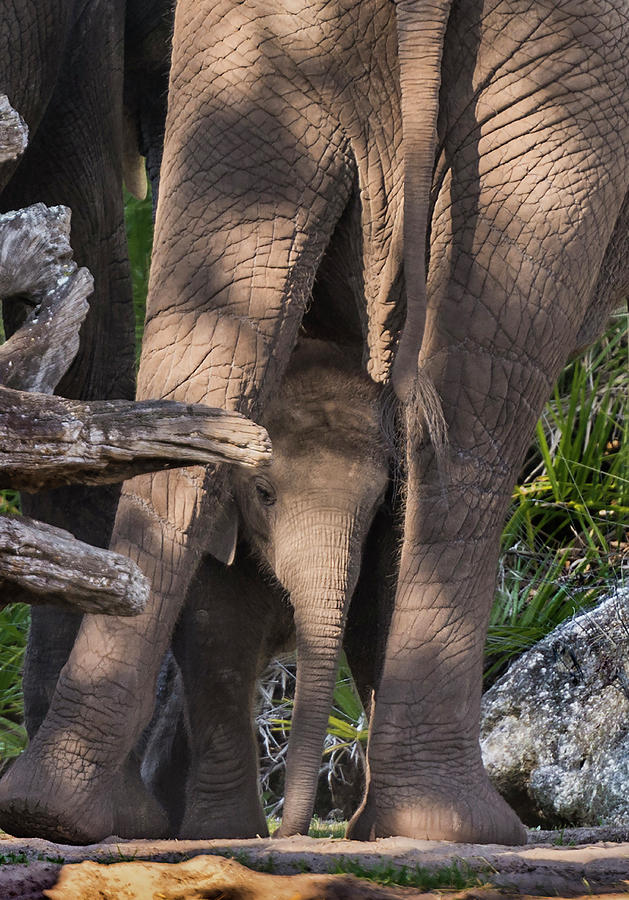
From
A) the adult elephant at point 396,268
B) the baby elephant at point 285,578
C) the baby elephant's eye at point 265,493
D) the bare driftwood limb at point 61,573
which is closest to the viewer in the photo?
the bare driftwood limb at point 61,573

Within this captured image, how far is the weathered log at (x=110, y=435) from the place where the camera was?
276cm

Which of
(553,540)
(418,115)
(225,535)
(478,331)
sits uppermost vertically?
(418,115)

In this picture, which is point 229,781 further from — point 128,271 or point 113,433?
point 113,433

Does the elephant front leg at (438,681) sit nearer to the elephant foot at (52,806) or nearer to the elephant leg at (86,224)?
the elephant foot at (52,806)

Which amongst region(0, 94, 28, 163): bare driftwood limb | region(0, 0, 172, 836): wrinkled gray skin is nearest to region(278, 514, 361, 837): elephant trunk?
region(0, 0, 172, 836): wrinkled gray skin

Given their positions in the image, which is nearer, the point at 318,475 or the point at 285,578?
the point at 285,578

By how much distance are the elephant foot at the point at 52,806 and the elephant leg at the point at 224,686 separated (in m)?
1.02

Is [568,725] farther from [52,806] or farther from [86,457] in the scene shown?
[86,457]

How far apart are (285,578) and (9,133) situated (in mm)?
1910

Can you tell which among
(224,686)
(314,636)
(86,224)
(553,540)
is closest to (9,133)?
(314,636)

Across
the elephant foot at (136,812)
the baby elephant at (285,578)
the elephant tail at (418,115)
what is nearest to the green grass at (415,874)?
the baby elephant at (285,578)

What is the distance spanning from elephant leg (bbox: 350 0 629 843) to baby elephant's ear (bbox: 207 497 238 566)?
719 millimetres

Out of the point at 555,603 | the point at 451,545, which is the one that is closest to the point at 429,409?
the point at 451,545

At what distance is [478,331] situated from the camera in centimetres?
429
